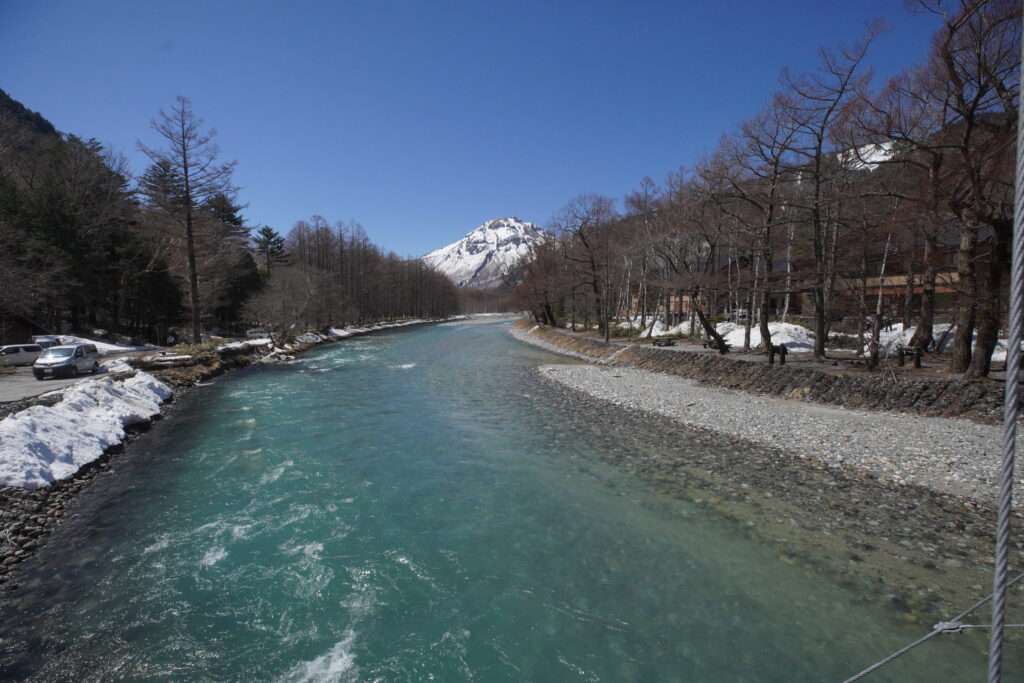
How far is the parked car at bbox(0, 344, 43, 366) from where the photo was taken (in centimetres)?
2325

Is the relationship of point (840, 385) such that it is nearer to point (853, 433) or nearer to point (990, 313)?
point (990, 313)

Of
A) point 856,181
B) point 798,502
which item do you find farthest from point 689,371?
point 798,502

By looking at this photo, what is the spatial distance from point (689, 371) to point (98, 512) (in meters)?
22.4

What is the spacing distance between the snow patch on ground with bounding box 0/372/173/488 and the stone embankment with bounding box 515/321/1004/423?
70.0ft

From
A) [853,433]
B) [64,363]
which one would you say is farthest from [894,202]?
[64,363]

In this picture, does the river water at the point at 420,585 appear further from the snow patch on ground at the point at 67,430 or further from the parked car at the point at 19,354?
the parked car at the point at 19,354

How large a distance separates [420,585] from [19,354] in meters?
28.6

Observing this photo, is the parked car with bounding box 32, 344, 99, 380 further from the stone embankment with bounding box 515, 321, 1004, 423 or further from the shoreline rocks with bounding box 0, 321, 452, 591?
the stone embankment with bounding box 515, 321, 1004, 423

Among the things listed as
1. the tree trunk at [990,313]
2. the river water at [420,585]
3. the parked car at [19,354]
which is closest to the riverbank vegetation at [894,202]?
the tree trunk at [990,313]

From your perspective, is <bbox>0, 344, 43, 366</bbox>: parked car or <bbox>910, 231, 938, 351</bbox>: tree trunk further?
<bbox>0, 344, 43, 366</bbox>: parked car

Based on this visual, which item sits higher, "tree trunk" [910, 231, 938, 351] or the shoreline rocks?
"tree trunk" [910, 231, 938, 351]

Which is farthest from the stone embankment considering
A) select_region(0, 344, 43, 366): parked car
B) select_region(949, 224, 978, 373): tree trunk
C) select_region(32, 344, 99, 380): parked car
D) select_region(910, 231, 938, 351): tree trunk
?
select_region(0, 344, 43, 366): parked car

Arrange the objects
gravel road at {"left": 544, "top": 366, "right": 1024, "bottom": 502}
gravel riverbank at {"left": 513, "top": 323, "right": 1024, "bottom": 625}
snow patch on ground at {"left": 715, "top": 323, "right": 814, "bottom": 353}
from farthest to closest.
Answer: snow patch on ground at {"left": 715, "top": 323, "right": 814, "bottom": 353} < gravel road at {"left": 544, "top": 366, "right": 1024, "bottom": 502} < gravel riverbank at {"left": 513, "top": 323, "right": 1024, "bottom": 625}

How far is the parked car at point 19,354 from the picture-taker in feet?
76.3
